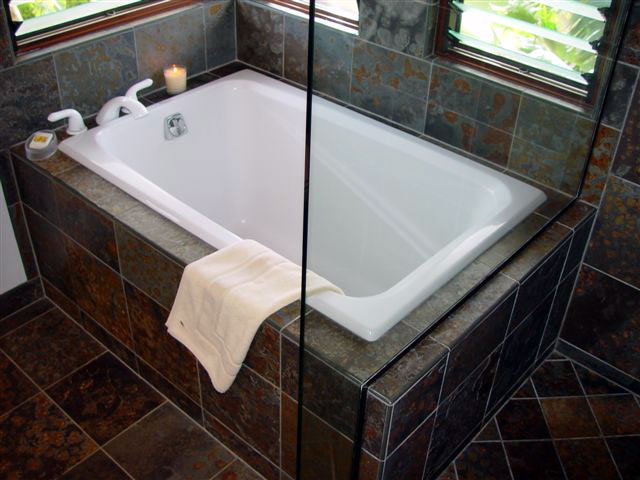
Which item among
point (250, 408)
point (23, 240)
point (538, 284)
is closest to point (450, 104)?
point (538, 284)

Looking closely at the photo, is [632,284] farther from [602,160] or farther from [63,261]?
[63,261]

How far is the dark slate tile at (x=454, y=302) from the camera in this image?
1.72 metres

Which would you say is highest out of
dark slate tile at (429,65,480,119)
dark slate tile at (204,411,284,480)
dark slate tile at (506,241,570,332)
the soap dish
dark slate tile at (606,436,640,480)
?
dark slate tile at (429,65,480,119)

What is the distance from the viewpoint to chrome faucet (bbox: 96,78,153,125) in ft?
7.93

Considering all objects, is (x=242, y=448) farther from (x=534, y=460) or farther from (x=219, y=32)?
(x=219, y=32)

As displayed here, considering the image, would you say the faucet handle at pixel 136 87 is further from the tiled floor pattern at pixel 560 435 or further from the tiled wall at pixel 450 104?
the tiled floor pattern at pixel 560 435

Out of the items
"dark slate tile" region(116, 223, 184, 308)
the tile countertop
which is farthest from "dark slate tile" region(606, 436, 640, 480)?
"dark slate tile" region(116, 223, 184, 308)

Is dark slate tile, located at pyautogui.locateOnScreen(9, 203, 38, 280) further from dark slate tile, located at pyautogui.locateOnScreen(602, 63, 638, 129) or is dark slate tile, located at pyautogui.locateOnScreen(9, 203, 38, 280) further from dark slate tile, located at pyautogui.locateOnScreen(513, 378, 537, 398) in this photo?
dark slate tile, located at pyautogui.locateOnScreen(602, 63, 638, 129)

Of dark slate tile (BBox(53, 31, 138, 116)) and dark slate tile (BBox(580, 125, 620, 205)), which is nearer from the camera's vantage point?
dark slate tile (BBox(580, 125, 620, 205))

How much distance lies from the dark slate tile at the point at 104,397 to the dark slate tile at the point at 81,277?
0.38 ft

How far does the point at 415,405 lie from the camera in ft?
5.43

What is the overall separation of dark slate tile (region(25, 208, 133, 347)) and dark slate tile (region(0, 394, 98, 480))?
0.96 feet

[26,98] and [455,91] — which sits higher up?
[455,91]

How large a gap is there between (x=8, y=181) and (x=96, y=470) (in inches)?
36.6
